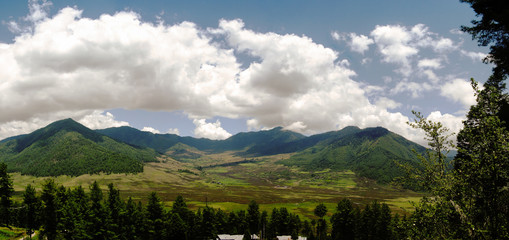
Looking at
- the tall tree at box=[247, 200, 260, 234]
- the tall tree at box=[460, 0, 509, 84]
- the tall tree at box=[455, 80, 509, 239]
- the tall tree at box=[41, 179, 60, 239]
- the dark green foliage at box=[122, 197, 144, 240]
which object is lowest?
the tall tree at box=[247, 200, 260, 234]

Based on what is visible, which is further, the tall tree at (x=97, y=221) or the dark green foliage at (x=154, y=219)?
the dark green foliage at (x=154, y=219)

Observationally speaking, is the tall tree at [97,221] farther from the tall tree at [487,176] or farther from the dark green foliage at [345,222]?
the dark green foliage at [345,222]

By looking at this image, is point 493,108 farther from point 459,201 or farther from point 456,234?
point 456,234

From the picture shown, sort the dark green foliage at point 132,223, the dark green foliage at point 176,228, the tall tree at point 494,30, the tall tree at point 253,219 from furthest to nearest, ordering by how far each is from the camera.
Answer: the tall tree at point 253,219 < the dark green foliage at point 176,228 < the dark green foliage at point 132,223 < the tall tree at point 494,30

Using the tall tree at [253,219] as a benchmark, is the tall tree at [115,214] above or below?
above

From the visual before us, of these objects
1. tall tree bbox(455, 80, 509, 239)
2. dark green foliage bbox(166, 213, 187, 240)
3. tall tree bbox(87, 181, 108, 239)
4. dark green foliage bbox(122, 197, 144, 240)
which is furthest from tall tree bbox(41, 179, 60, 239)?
tall tree bbox(455, 80, 509, 239)

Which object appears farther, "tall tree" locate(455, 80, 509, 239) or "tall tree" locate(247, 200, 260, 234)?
"tall tree" locate(247, 200, 260, 234)

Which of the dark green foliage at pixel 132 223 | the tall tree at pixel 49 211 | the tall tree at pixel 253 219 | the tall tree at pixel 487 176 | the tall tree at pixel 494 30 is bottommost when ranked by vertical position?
the tall tree at pixel 253 219

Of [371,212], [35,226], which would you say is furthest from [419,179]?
[35,226]

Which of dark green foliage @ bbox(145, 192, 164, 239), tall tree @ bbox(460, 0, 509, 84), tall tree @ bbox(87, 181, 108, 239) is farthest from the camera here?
dark green foliage @ bbox(145, 192, 164, 239)

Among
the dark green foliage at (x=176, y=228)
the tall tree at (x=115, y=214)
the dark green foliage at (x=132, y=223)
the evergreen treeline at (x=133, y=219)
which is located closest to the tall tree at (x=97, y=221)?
the evergreen treeline at (x=133, y=219)

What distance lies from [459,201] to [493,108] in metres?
5.22

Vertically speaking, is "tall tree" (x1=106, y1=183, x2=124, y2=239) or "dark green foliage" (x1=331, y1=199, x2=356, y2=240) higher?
"tall tree" (x1=106, y1=183, x2=124, y2=239)

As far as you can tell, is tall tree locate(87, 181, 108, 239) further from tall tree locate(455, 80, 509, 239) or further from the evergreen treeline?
tall tree locate(455, 80, 509, 239)
